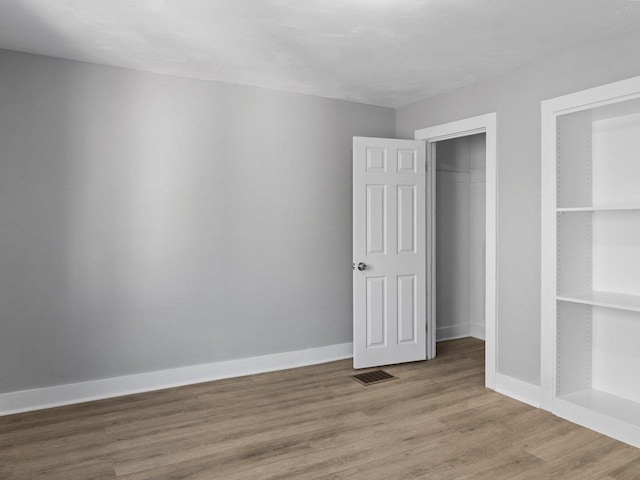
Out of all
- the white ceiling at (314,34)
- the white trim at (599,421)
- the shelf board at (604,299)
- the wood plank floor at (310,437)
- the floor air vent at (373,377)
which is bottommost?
the wood plank floor at (310,437)

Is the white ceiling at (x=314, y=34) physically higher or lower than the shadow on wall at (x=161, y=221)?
higher

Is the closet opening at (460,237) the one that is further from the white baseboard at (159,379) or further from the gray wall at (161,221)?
the white baseboard at (159,379)

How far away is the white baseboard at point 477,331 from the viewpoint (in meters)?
5.43

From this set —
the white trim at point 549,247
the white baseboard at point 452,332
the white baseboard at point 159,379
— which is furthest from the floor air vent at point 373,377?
the white baseboard at point 452,332

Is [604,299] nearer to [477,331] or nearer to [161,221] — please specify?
[477,331]

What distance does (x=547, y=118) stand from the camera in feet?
10.9

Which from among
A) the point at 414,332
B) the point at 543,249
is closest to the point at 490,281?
the point at 543,249

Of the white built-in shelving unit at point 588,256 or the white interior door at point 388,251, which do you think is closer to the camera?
the white built-in shelving unit at point 588,256

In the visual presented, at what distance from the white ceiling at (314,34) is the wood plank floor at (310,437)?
2.52m

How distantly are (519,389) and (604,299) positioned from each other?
3.12 feet

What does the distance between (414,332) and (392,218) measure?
1.12 m

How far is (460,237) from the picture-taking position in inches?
218

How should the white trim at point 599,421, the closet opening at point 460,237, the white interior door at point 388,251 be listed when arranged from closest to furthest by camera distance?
the white trim at point 599,421 < the white interior door at point 388,251 < the closet opening at point 460,237

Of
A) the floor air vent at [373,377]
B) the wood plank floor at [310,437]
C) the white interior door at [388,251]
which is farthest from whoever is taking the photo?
the white interior door at [388,251]
